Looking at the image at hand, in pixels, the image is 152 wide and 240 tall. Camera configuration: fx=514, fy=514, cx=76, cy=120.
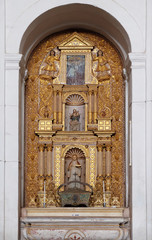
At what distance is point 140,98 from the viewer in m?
11.1

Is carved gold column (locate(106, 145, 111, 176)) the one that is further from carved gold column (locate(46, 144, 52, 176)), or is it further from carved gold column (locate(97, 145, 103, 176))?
carved gold column (locate(46, 144, 52, 176))

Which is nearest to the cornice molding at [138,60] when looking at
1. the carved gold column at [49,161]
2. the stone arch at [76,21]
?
→ the stone arch at [76,21]

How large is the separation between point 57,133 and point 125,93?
1.95m

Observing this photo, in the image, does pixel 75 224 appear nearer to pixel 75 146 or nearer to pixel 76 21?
pixel 75 146

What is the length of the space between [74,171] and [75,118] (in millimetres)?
1349

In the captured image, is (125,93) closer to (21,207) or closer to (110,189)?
(110,189)

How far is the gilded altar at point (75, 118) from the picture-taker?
12562 millimetres

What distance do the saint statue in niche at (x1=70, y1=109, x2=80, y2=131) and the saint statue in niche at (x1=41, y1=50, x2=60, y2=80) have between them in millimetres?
1074

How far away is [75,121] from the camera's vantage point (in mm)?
12828

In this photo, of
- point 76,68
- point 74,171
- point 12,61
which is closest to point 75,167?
point 74,171

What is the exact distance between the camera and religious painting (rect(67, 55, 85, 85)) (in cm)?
1311

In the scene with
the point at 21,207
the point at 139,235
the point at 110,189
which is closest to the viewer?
the point at 139,235

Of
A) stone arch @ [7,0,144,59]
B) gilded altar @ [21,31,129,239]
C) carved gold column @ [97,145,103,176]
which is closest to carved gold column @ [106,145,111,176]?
gilded altar @ [21,31,129,239]
